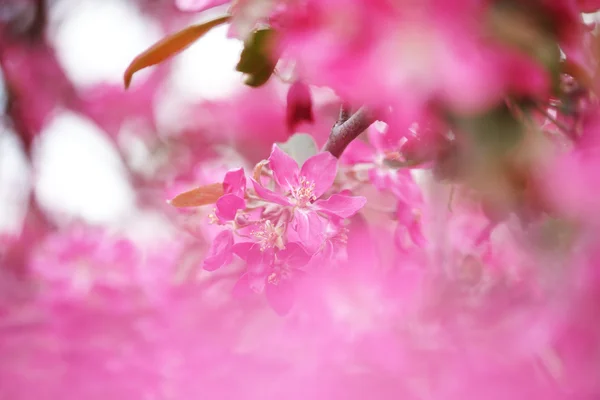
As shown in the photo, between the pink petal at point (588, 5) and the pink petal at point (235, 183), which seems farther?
the pink petal at point (235, 183)

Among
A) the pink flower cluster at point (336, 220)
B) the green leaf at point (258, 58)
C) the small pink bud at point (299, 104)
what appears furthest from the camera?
the small pink bud at point (299, 104)

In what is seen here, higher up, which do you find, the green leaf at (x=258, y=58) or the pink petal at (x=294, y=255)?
the green leaf at (x=258, y=58)

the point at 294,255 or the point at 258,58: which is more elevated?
the point at 258,58

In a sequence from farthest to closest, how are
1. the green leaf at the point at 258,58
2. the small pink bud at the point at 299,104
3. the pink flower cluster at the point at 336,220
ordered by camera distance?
the small pink bud at the point at 299,104
the green leaf at the point at 258,58
the pink flower cluster at the point at 336,220

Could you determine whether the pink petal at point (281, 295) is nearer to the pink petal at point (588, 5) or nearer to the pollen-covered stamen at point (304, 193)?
the pollen-covered stamen at point (304, 193)

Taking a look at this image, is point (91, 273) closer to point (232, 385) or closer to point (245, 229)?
point (232, 385)

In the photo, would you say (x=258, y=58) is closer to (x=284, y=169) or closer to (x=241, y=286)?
(x=284, y=169)

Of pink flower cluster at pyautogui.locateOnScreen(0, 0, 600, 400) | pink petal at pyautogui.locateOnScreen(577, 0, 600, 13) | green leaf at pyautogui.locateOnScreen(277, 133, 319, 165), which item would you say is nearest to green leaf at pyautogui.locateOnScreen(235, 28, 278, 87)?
pink flower cluster at pyautogui.locateOnScreen(0, 0, 600, 400)

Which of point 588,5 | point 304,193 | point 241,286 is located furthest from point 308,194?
point 588,5

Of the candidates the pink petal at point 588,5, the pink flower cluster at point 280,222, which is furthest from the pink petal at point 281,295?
the pink petal at point 588,5
